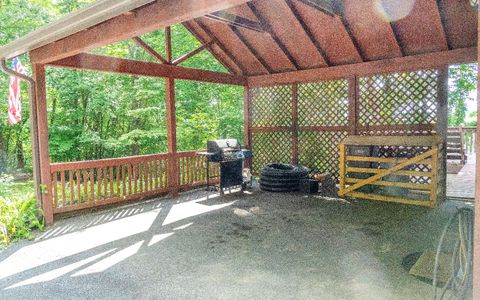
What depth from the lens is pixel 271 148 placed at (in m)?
8.20

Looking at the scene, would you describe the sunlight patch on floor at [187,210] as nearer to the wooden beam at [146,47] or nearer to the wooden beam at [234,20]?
the wooden beam at [146,47]

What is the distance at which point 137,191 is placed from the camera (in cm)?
608

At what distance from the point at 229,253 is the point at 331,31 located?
4.60 m

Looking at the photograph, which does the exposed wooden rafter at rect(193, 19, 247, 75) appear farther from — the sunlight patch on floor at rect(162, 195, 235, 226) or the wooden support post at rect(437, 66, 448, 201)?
the wooden support post at rect(437, 66, 448, 201)

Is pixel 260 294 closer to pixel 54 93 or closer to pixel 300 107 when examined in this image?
pixel 300 107

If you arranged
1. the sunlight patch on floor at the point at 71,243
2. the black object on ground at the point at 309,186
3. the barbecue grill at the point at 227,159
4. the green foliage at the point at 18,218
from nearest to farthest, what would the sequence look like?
the sunlight patch on floor at the point at 71,243 → the green foliage at the point at 18,218 → the barbecue grill at the point at 227,159 → the black object on ground at the point at 309,186

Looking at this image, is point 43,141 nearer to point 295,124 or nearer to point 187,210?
point 187,210

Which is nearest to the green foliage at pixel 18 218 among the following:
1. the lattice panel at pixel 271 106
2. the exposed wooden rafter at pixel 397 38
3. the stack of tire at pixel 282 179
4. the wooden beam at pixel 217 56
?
the stack of tire at pixel 282 179

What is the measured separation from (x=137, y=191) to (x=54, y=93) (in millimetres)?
6378

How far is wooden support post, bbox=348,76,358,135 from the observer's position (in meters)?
6.77

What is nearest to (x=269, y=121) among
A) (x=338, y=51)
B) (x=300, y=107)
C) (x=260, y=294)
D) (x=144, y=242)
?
(x=300, y=107)

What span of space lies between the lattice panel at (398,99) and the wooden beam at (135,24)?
4.91 meters

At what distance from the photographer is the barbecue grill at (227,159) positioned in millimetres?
6414

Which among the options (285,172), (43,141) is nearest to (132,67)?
(43,141)
